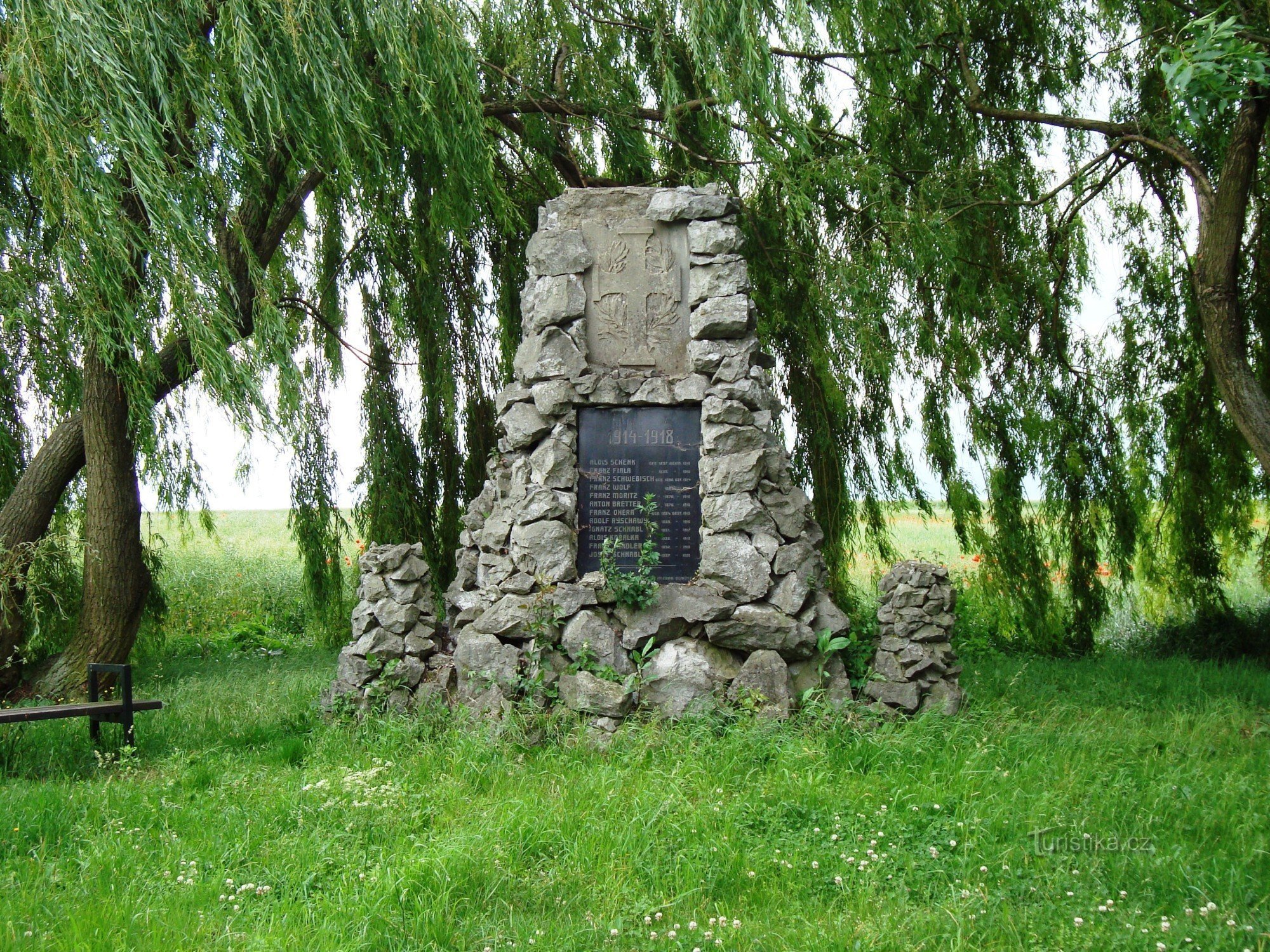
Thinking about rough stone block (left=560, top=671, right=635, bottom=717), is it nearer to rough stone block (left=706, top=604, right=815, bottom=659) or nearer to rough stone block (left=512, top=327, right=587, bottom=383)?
rough stone block (left=706, top=604, right=815, bottom=659)

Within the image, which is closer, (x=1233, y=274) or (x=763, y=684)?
(x=763, y=684)

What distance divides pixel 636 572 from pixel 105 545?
4.18 metres

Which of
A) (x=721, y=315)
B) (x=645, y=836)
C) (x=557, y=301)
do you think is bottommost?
(x=645, y=836)

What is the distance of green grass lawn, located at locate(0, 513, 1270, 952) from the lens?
3484 millimetres

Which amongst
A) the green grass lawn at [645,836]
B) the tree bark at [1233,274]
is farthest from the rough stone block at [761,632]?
the tree bark at [1233,274]

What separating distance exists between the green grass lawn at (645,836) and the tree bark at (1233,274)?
2069mm

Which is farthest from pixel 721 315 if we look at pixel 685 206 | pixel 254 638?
pixel 254 638

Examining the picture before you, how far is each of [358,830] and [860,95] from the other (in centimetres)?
703

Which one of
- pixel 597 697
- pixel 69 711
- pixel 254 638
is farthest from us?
pixel 254 638

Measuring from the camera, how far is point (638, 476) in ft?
19.8

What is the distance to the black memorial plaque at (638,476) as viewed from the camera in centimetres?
594

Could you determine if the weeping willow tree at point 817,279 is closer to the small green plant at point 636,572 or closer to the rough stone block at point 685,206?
the rough stone block at point 685,206

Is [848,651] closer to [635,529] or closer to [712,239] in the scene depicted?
[635,529]

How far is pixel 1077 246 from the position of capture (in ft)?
27.9
